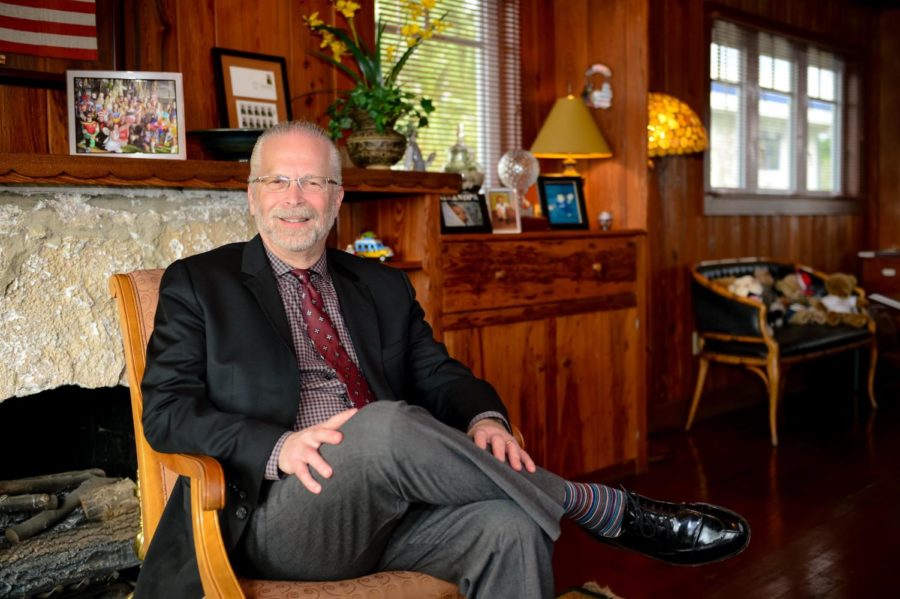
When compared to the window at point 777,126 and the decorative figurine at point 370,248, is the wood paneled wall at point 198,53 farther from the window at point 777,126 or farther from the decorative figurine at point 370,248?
the window at point 777,126

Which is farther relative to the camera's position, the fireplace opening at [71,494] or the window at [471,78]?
the window at [471,78]

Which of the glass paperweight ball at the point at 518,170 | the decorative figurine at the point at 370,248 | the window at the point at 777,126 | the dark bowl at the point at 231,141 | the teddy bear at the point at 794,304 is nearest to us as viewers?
the dark bowl at the point at 231,141

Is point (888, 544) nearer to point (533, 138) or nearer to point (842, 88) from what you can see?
point (533, 138)

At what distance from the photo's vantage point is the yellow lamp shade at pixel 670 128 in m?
4.16

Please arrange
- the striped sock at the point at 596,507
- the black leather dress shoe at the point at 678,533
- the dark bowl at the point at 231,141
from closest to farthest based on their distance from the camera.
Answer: the striped sock at the point at 596,507 < the black leather dress shoe at the point at 678,533 < the dark bowl at the point at 231,141

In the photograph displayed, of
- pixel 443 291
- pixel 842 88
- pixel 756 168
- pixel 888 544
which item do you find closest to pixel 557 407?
pixel 443 291

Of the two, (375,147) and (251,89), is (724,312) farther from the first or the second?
(251,89)

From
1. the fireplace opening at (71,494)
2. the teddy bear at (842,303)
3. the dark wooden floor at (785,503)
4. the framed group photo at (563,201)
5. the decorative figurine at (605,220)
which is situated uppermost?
the framed group photo at (563,201)

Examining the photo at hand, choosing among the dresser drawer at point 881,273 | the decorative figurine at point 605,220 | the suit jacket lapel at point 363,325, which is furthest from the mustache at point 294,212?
the dresser drawer at point 881,273

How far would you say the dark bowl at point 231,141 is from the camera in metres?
2.49

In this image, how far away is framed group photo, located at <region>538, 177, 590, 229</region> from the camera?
3.72m

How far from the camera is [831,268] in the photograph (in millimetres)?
6199

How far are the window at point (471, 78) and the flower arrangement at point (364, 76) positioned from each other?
0.33 m

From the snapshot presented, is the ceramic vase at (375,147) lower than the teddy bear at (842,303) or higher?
higher
